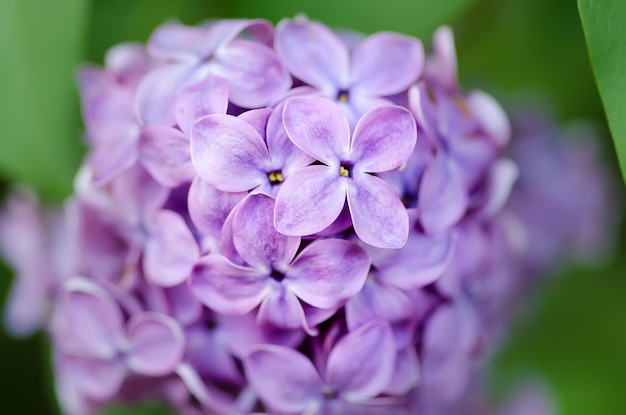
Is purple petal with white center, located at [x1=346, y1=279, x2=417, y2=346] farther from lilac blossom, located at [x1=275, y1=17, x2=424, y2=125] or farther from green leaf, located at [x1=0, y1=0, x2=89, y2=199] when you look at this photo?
green leaf, located at [x1=0, y1=0, x2=89, y2=199]

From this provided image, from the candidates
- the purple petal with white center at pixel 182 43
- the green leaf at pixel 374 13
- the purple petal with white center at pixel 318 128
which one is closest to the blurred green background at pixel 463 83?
the green leaf at pixel 374 13

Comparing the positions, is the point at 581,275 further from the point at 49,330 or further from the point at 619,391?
the point at 49,330

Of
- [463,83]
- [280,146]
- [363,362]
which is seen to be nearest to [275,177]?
[280,146]

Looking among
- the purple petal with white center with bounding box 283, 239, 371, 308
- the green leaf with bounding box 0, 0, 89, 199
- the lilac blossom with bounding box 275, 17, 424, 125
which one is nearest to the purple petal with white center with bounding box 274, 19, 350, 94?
the lilac blossom with bounding box 275, 17, 424, 125

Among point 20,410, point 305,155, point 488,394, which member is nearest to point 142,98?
point 305,155

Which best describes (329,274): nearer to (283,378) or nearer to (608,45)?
(283,378)
